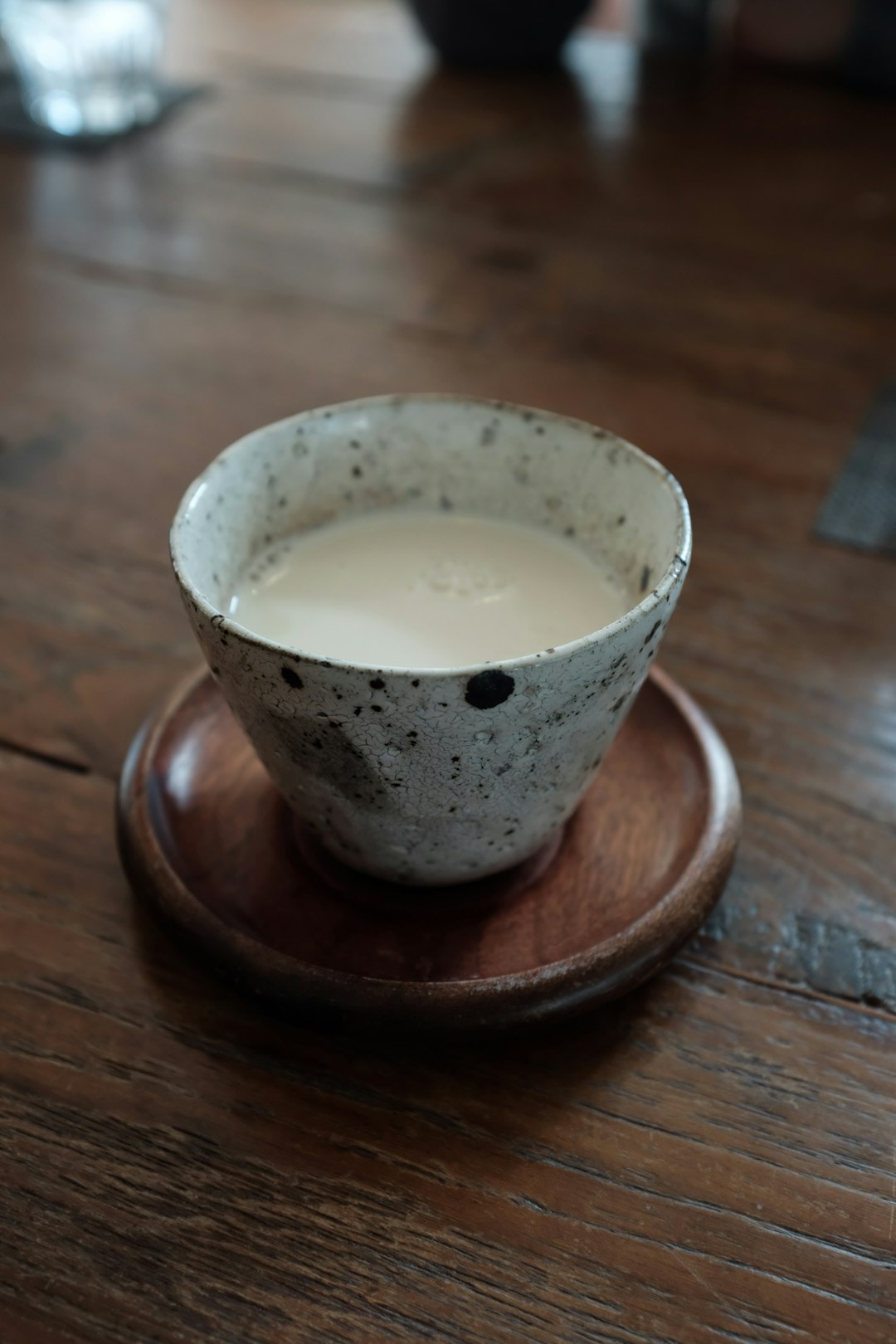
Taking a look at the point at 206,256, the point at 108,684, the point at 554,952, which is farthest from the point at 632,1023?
the point at 206,256

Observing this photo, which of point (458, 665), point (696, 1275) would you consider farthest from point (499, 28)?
point (696, 1275)

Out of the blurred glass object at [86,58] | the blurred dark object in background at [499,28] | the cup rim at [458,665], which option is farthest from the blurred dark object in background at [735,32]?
the cup rim at [458,665]

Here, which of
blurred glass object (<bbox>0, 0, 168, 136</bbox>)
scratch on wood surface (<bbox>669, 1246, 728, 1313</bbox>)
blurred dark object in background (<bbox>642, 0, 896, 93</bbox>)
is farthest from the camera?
blurred dark object in background (<bbox>642, 0, 896, 93</bbox>)

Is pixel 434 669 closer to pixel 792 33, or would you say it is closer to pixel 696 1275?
pixel 696 1275

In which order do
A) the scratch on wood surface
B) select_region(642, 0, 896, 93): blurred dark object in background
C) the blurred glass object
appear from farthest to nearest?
1. select_region(642, 0, 896, 93): blurred dark object in background
2. the blurred glass object
3. the scratch on wood surface

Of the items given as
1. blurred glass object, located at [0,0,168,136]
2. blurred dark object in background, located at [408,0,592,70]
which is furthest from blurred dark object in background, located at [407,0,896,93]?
blurred glass object, located at [0,0,168,136]

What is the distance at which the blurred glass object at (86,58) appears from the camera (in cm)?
111

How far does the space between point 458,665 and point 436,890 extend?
0.08 metres

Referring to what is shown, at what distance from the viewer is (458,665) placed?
16.2 inches

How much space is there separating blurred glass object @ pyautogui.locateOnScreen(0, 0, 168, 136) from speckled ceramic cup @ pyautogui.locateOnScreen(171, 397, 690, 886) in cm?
85

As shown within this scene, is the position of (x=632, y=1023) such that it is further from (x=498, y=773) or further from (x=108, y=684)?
(x=108, y=684)

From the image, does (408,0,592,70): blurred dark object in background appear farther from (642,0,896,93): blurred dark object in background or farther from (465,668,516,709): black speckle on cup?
(465,668,516,709): black speckle on cup

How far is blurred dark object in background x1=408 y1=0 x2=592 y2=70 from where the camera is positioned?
4.25 feet

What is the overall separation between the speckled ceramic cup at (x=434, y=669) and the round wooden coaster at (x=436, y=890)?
0.05ft
